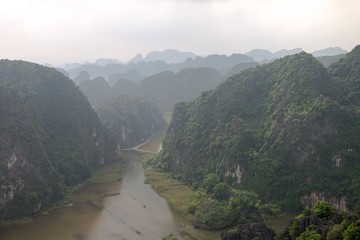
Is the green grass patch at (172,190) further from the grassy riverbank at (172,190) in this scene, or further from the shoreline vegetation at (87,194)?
the shoreline vegetation at (87,194)

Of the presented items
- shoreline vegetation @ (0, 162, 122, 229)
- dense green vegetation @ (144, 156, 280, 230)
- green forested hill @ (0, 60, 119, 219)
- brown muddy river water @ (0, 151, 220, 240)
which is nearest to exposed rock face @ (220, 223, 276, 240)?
brown muddy river water @ (0, 151, 220, 240)

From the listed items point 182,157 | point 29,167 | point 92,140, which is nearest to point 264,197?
point 182,157

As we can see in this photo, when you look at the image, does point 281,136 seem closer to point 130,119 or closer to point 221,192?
point 221,192

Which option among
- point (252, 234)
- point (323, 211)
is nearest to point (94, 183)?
point (252, 234)

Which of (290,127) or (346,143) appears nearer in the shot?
(346,143)

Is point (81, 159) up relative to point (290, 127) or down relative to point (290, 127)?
down

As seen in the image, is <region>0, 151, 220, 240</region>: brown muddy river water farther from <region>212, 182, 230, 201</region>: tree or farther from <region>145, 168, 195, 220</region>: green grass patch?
<region>212, 182, 230, 201</region>: tree

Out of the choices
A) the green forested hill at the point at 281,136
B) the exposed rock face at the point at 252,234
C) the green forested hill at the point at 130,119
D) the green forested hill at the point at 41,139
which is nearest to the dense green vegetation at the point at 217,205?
the green forested hill at the point at 281,136

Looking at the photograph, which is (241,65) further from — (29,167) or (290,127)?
(29,167)
